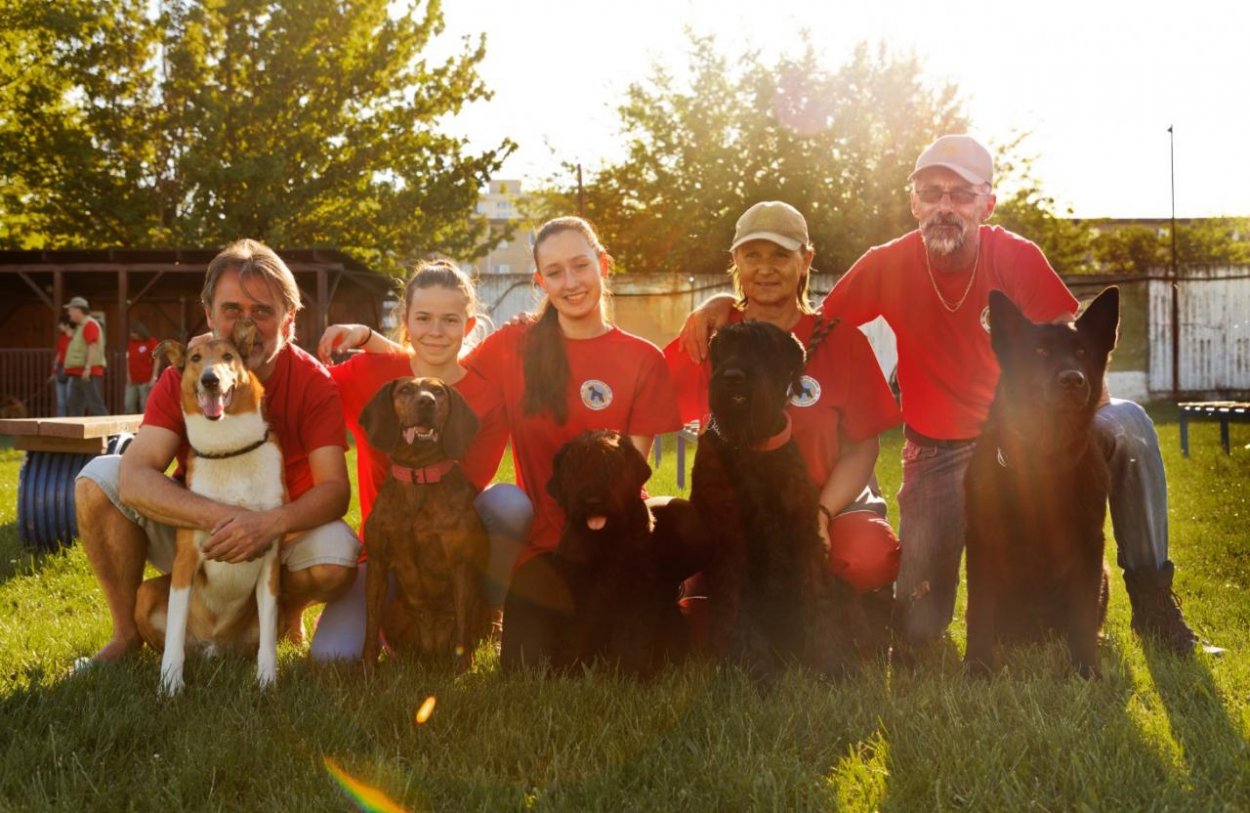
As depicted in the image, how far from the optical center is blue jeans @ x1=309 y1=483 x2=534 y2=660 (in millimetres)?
3643

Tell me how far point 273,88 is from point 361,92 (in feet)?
6.18

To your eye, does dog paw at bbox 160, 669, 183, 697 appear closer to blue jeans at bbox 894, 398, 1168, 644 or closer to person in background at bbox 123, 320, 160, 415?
blue jeans at bbox 894, 398, 1168, 644

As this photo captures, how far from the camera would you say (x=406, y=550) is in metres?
3.44

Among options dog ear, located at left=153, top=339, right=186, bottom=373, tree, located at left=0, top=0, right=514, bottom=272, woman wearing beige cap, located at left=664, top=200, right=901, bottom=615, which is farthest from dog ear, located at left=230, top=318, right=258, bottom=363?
tree, located at left=0, top=0, right=514, bottom=272

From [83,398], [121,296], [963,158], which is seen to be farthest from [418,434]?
[121,296]

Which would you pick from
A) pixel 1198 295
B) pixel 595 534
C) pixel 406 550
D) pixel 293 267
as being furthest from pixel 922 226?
pixel 1198 295

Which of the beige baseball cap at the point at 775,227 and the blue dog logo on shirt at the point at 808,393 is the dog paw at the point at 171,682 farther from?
the beige baseball cap at the point at 775,227

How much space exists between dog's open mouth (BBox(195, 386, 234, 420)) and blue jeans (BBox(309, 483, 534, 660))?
0.82 meters

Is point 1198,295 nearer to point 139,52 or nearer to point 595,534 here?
point 595,534

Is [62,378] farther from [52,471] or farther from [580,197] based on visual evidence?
[580,197]

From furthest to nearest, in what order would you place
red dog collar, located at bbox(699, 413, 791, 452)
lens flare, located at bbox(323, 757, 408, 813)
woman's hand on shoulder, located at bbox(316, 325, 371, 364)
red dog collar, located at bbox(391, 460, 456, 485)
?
woman's hand on shoulder, located at bbox(316, 325, 371, 364)
red dog collar, located at bbox(391, 460, 456, 485)
red dog collar, located at bbox(699, 413, 791, 452)
lens flare, located at bbox(323, 757, 408, 813)

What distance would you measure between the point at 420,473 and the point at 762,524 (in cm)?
124

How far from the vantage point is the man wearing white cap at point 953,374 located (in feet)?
12.2

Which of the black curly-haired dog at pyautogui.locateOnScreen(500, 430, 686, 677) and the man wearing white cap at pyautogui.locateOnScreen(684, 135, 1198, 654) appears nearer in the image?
the black curly-haired dog at pyautogui.locateOnScreen(500, 430, 686, 677)
